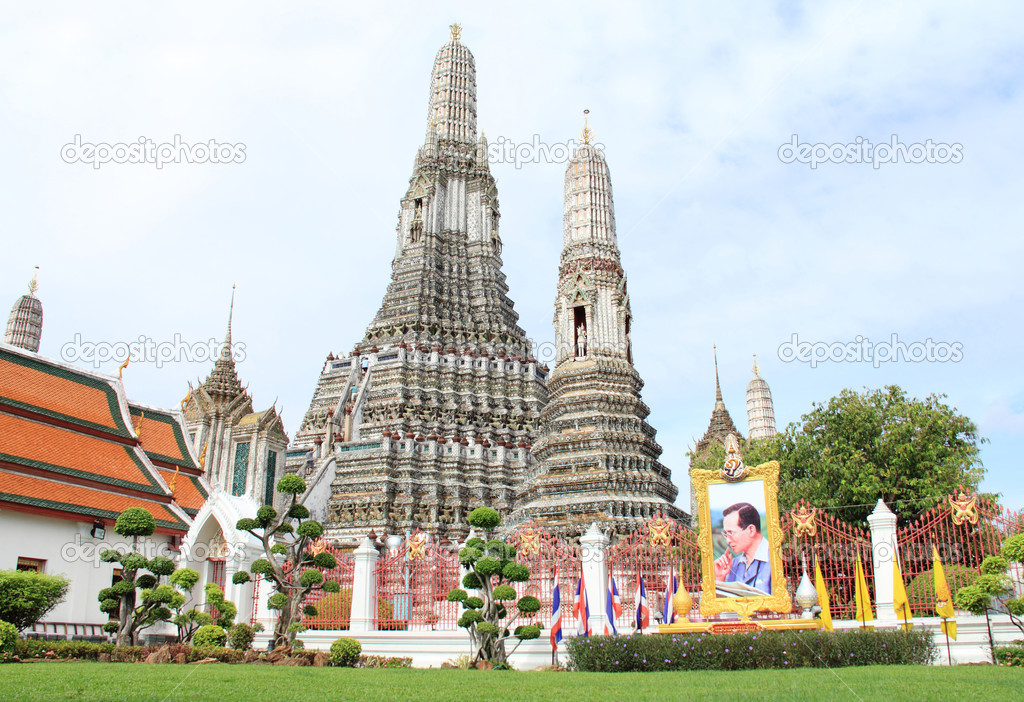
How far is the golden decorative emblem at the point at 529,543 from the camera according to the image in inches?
604

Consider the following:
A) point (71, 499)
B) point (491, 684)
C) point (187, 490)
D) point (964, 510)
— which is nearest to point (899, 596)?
point (964, 510)

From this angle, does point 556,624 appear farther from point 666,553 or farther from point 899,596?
point 899,596

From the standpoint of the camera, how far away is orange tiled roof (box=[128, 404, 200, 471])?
903 inches

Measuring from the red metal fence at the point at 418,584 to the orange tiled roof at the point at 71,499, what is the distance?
5.37 m

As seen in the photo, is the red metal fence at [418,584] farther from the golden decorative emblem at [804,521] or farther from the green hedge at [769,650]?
the golden decorative emblem at [804,521]

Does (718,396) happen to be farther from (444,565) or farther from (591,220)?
(444,565)

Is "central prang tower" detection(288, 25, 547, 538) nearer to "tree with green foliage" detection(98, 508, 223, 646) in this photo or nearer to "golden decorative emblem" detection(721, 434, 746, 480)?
"tree with green foliage" detection(98, 508, 223, 646)

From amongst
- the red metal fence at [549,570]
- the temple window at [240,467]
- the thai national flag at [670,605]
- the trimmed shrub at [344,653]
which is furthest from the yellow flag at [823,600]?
the temple window at [240,467]

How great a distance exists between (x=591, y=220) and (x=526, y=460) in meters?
10.1

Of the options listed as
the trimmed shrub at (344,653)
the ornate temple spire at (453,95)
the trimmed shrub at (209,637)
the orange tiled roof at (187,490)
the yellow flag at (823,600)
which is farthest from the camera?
the ornate temple spire at (453,95)

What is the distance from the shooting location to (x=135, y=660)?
13.3 metres

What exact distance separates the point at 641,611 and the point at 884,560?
402cm

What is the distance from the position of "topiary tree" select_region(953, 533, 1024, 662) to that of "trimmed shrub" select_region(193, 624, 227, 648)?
11.5m

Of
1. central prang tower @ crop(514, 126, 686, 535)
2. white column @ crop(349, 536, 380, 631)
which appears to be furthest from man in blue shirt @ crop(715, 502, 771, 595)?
central prang tower @ crop(514, 126, 686, 535)
